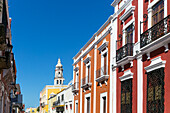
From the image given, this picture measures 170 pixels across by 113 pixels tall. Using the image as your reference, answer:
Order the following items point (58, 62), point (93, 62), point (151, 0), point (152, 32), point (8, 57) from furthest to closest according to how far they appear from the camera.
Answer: point (58, 62) < point (93, 62) < point (151, 0) < point (152, 32) < point (8, 57)

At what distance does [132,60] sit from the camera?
39.7 ft

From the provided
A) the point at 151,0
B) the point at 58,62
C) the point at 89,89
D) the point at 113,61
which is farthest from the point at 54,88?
the point at 151,0

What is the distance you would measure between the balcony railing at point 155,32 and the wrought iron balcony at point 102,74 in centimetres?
494

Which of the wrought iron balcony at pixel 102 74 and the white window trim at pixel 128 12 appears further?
the wrought iron balcony at pixel 102 74

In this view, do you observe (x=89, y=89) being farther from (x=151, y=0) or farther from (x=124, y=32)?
(x=151, y=0)

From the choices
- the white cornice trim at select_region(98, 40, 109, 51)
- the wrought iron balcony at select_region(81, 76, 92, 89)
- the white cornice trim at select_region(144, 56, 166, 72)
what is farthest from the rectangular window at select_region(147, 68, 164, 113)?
the wrought iron balcony at select_region(81, 76, 92, 89)

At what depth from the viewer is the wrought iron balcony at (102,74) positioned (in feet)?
50.9

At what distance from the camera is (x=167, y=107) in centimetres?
920

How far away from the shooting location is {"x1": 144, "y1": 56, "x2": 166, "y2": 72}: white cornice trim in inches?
378

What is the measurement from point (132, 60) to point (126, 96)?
1676mm

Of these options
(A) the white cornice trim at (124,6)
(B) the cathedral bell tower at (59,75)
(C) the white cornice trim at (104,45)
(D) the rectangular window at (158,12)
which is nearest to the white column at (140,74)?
(D) the rectangular window at (158,12)

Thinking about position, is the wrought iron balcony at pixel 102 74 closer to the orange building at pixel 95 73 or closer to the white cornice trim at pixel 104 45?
the orange building at pixel 95 73

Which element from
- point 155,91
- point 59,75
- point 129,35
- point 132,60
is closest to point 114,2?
point 129,35

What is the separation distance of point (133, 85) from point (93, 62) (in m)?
7.31
